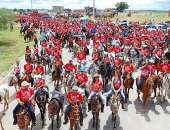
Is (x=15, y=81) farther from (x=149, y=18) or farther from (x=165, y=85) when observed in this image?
(x=149, y=18)

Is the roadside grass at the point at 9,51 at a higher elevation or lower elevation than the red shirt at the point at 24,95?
lower

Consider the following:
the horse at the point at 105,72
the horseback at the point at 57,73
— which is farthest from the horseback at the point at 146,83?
the horseback at the point at 57,73

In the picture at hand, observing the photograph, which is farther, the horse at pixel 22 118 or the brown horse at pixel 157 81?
the brown horse at pixel 157 81

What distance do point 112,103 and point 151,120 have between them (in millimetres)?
2429

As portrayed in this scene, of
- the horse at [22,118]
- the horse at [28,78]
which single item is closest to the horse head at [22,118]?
the horse at [22,118]

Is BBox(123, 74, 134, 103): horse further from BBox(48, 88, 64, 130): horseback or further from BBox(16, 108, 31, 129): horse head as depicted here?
BBox(16, 108, 31, 129): horse head

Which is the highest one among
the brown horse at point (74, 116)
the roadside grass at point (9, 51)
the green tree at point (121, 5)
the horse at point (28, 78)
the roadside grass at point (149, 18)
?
the green tree at point (121, 5)

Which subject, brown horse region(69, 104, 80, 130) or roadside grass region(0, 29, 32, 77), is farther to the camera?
roadside grass region(0, 29, 32, 77)

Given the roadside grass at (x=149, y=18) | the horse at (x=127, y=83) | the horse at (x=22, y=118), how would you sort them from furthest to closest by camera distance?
the roadside grass at (x=149, y=18)
the horse at (x=127, y=83)
the horse at (x=22, y=118)

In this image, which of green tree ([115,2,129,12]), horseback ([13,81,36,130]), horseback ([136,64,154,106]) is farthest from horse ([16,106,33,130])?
green tree ([115,2,129,12])

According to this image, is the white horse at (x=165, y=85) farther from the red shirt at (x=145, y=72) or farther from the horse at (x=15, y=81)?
the horse at (x=15, y=81)

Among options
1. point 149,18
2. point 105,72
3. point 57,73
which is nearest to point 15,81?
point 57,73

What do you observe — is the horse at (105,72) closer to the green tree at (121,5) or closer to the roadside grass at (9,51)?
the roadside grass at (9,51)

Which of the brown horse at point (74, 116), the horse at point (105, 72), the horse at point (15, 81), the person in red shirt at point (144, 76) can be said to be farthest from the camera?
the horse at point (105, 72)
